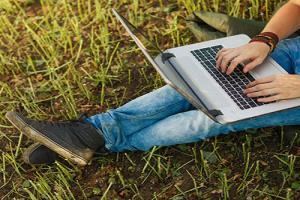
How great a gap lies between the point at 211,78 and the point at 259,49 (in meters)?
0.26

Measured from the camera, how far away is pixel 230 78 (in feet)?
7.46

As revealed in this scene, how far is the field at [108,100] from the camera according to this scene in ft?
7.52

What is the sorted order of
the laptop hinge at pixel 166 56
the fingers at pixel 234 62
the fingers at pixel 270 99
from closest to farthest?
the fingers at pixel 270 99
the fingers at pixel 234 62
the laptop hinge at pixel 166 56

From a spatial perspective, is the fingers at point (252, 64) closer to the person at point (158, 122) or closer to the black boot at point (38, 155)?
the person at point (158, 122)

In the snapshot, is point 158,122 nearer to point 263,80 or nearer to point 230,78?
point 230,78

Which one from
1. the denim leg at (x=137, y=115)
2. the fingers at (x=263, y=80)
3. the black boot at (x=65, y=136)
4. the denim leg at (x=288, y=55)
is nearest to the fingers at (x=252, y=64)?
the fingers at (x=263, y=80)

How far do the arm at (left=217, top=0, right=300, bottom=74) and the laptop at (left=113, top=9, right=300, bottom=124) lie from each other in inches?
2.2

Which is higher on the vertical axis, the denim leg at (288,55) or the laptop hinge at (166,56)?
the laptop hinge at (166,56)

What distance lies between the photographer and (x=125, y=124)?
2.39 meters

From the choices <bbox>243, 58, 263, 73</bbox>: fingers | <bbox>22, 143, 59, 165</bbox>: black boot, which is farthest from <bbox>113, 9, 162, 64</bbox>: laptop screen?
<bbox>22, 143, 59, 165</bbox>: black boot

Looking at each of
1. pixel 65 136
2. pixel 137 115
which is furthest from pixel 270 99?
pixel 65 136

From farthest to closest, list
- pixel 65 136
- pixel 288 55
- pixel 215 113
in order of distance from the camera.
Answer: pixel 288 55 < pixel 65 136 < pixel 215 113

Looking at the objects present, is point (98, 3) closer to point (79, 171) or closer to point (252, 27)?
point (252, 27)

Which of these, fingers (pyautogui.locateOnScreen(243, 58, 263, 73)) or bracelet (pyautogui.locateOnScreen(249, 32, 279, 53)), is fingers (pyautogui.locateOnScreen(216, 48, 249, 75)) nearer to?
fingers (pyautogui.locateOnScreen(243, 58, 263, 73))
